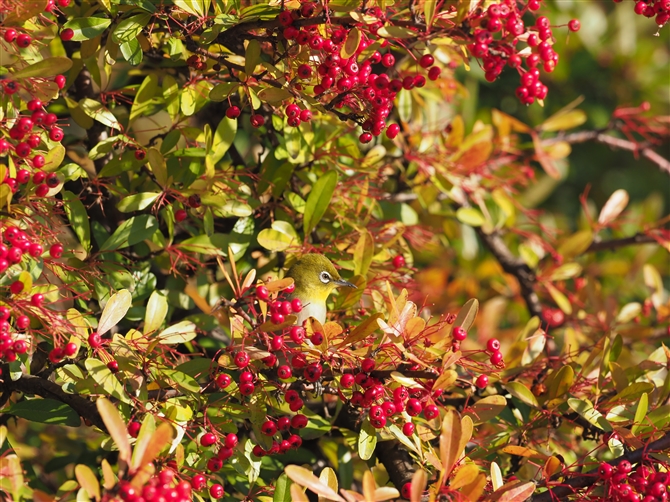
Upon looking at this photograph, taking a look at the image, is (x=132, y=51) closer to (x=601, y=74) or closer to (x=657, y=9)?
(x=657, y=9)

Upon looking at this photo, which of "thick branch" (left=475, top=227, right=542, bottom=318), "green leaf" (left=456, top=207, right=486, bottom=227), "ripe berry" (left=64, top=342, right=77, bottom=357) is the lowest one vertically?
"thick branch" (left=475, top=227, right=542, bottom=318)

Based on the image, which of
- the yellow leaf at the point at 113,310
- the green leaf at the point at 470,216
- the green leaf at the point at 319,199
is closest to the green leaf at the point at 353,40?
Answer: the green leaf at the point at 319,199

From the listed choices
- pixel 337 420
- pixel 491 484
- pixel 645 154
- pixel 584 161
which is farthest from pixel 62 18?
pixel 584 161

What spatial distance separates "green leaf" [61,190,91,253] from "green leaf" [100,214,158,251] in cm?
7

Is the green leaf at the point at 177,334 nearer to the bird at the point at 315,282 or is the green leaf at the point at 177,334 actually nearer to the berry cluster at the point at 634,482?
the bird at the point at 315,282

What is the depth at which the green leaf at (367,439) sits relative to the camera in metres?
2.43

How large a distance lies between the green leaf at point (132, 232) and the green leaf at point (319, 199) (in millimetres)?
610

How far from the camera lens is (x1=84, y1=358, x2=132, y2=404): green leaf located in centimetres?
221

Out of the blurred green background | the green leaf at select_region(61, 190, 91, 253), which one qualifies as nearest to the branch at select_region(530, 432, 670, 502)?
the green leaf at select_region(61, 190, 91, 253)

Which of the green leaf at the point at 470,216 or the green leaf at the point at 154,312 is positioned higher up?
the green leaf at the point at 154,312

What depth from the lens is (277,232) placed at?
287 cm

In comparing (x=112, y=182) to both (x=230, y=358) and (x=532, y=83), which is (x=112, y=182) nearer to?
(x=230, y=358)

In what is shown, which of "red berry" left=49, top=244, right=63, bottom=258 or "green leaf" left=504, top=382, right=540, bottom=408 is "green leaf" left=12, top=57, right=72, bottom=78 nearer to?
"red berry" left=49, top=244, right=63, bottom=258

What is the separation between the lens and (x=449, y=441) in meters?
2.06
